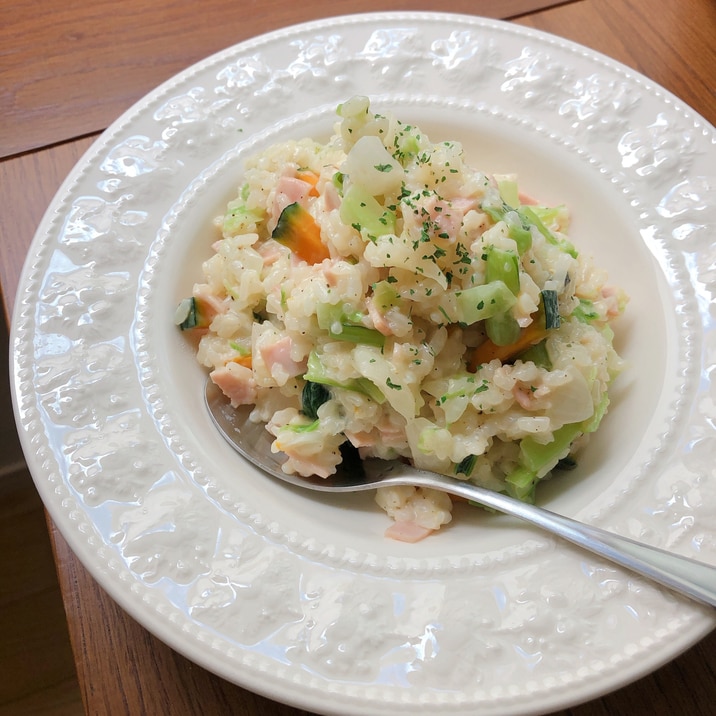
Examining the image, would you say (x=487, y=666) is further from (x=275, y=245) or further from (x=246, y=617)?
(x=275, y=245)

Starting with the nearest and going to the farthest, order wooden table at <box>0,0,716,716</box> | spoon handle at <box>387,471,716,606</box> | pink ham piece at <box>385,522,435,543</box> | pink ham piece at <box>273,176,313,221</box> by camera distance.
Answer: spoon handle at <box>387,471,716,606</box>, pink ham piece at <box>385,522,435,543</box>, pink ham piece at <box>273,176,313,221</box>, wooden table at <box>0,0,716,716</box>

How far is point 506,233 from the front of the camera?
1.90 meters

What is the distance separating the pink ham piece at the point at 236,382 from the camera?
2070mm

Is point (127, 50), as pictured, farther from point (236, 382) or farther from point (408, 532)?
point (408, 532)

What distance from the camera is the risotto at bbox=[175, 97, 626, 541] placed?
1.86 meters

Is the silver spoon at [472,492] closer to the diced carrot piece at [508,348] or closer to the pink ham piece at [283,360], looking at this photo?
the pink ham piece at [283,360]

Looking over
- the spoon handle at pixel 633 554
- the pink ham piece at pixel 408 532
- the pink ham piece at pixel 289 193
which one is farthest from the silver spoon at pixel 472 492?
the pink ham piece at pixel 289 193

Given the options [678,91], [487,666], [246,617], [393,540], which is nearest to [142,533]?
[246,617]

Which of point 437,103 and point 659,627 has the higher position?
point 437,103

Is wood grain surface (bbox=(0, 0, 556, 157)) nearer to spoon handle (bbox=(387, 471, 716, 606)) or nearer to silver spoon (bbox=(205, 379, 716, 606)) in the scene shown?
silver spoon (bbox=(205, 379, 716, 606))

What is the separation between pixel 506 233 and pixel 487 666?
1.12 meters

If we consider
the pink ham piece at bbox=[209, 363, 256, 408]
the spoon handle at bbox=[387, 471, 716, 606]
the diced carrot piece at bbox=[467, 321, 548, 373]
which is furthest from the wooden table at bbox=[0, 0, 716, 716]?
the spoon handle at bbox=[387, 471, 716, 606]

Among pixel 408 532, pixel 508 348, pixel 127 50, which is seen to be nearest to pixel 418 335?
pixel 508 348

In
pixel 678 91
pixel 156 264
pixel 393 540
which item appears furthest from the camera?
pixel 678 91
